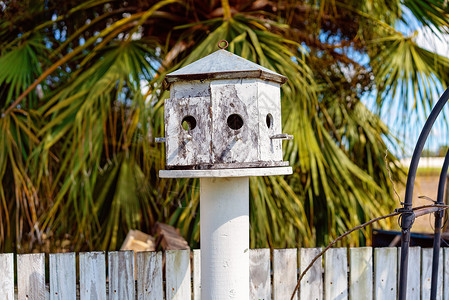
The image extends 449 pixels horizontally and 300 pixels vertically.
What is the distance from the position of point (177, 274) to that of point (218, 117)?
1.83 feet

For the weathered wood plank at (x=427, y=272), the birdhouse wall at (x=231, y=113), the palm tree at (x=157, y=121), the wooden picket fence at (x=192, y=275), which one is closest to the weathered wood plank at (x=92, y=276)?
the wooden picket fence at (x=192, y=275)

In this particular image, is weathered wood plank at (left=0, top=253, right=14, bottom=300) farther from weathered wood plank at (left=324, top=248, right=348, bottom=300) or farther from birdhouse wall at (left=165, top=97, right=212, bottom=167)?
weathered wood plank at (left=324, top=248, right=348, bottom=300)

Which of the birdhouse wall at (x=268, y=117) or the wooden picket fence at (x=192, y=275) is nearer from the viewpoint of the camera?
the birdhouse wall at (x=268, y=117)

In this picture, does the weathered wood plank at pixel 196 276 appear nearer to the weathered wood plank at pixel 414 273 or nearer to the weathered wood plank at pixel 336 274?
the weathered wood plank at pixel 336 274

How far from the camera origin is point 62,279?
1.52 metres

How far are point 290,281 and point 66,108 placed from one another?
169cm

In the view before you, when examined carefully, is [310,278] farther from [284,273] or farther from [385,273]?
[385,273]

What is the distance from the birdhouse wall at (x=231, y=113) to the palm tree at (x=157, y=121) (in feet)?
3.09

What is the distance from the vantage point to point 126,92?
9.47 ft

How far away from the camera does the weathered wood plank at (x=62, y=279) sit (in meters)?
1.52

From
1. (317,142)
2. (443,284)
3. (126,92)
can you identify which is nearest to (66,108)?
(126,92)

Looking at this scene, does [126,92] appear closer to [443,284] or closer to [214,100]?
[214,100]

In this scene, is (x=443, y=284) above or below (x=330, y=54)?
below

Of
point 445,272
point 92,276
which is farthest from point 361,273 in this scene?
point 92,276
